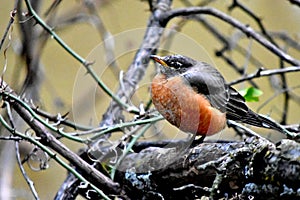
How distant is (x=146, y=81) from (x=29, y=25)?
64 cm

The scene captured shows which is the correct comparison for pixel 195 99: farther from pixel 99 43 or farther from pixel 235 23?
pixel 99 43

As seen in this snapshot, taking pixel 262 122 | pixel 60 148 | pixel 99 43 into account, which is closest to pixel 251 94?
pixel 262 122

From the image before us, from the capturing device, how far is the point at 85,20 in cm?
294

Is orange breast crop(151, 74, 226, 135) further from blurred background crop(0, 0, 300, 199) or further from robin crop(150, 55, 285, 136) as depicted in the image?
blurred background crop(0, 0, 300, 199)

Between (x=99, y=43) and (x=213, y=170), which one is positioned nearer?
(x=213, y=170)

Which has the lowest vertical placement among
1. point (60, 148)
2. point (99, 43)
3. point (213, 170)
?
point (213, 170)

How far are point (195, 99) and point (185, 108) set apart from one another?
6 cm

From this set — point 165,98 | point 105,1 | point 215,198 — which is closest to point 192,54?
point 165,98

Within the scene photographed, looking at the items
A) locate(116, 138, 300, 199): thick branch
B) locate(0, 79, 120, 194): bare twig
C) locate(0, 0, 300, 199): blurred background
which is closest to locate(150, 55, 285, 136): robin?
locate(116, 138, 300, 199): thick branch

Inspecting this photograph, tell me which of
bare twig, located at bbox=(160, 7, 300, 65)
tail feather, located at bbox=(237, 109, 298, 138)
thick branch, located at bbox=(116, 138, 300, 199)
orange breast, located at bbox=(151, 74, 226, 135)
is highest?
bare twig, located at bbox=(160, 7, 300, 65)

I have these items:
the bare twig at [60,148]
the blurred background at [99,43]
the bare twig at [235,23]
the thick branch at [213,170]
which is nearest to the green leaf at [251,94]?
the bare twig at [235,23]

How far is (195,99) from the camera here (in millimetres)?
1649

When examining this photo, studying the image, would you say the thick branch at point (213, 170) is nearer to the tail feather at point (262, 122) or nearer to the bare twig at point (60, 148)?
the bare twig at point (60, 148)

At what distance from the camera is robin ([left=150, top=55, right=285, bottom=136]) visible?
160cm
